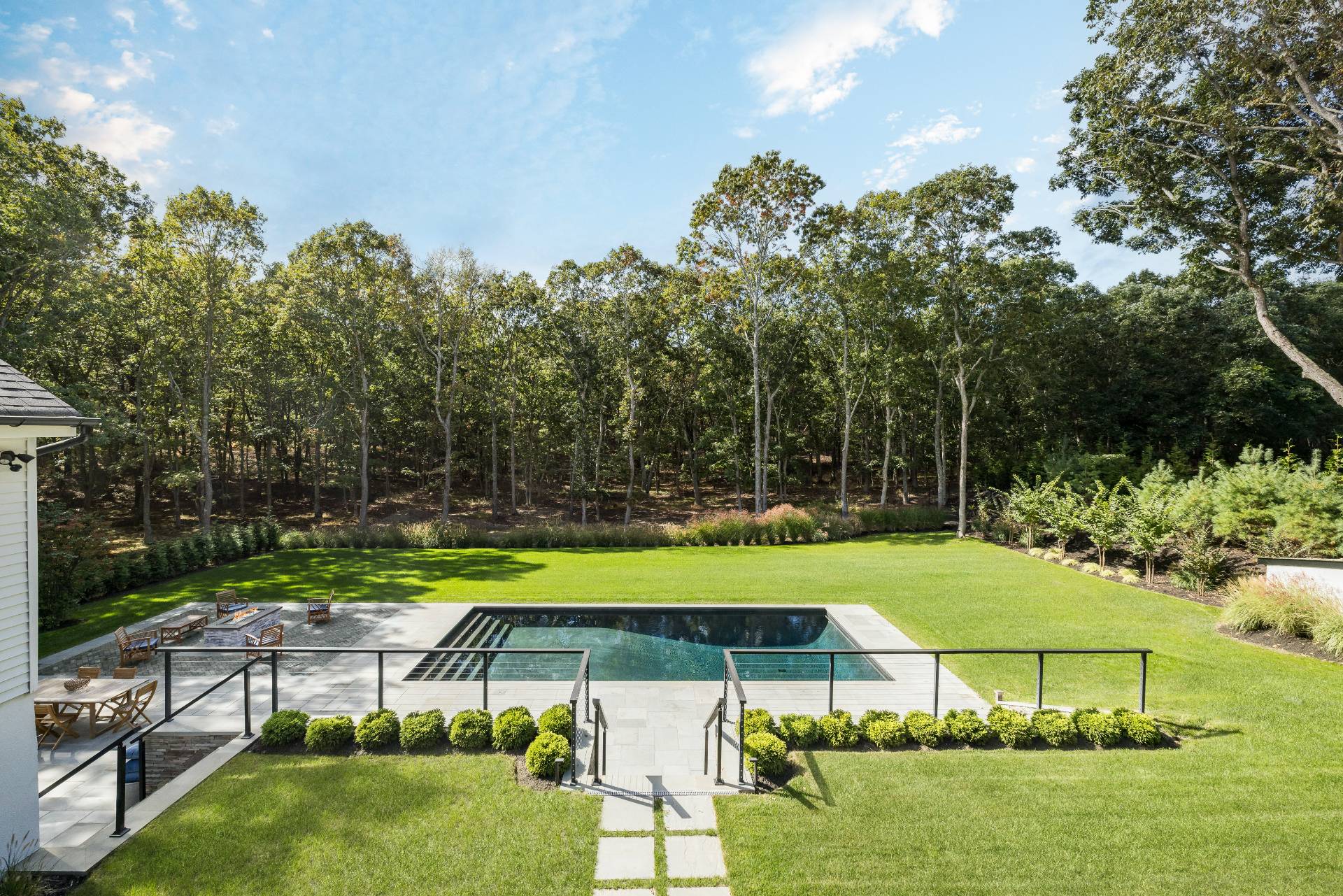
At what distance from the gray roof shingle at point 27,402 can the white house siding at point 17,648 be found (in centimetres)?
34

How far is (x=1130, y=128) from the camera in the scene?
14.8 meters

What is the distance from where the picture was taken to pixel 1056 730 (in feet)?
21.6

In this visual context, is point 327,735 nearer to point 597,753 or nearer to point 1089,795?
point 597,753

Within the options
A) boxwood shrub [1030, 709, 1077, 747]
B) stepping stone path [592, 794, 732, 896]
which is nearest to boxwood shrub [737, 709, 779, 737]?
stepping stone path [592, 794, 732, 896]

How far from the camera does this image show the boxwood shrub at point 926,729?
662cm

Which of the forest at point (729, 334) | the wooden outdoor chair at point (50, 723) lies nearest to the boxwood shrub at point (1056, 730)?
the wooden outdoor chair at point (50, 723)

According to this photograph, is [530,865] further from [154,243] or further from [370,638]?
[154,243]

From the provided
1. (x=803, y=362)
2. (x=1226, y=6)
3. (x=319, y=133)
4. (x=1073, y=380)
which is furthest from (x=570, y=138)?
(x=1073, y=380)

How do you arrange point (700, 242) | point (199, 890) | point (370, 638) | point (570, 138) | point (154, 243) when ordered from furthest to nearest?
1. point (700, 242)
2. point (154, 243)
3. point (570, 138)
4. point (370, 638)
5. point (199, 890)

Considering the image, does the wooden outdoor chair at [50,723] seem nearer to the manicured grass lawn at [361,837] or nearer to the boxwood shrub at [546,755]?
the manicured grass lawn at [361,837]

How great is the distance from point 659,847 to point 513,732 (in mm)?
2391

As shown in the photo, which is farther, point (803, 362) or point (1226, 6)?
point (803, 362)

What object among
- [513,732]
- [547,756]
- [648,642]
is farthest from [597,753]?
[648,642]

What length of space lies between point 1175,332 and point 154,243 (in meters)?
45.2
